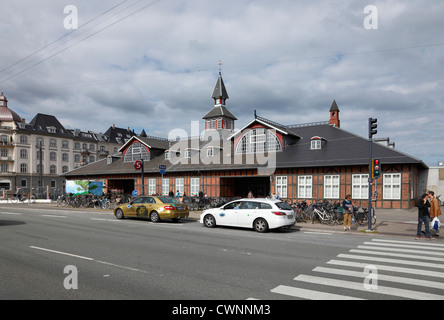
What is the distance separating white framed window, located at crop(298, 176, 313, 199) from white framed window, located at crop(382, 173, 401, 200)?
584cm

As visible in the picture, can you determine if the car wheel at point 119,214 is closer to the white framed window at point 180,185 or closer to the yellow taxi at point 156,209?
the yellow taxi at point 156,209

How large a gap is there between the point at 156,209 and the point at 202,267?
35.6ft

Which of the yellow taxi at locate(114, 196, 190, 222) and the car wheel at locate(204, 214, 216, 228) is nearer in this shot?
the car wheel at locate(204, 214, 216, 228)

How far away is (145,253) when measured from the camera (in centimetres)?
929

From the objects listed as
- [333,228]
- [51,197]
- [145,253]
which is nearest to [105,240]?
[145,253]

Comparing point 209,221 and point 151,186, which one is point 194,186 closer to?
point 151,186

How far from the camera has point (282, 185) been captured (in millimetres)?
29922

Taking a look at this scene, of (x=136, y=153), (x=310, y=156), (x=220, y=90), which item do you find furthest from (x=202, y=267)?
(x=220, y=90)

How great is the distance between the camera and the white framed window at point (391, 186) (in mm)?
24797

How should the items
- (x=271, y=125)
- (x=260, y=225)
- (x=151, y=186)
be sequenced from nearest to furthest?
(x=260, y=225), (x=271, y=125), (x=151, y=186)

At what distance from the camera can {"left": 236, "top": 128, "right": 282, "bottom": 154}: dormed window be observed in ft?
108

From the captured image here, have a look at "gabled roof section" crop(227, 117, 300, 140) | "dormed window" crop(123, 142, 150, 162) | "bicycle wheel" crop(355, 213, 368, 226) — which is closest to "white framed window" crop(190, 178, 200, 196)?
"gabled roof section" crop(227, 117, 300, 140)

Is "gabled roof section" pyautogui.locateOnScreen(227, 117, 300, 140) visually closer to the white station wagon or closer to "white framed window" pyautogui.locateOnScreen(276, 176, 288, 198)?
"white framed window" pyautogui.locateOnScreen(276, 176, 288, 198)
